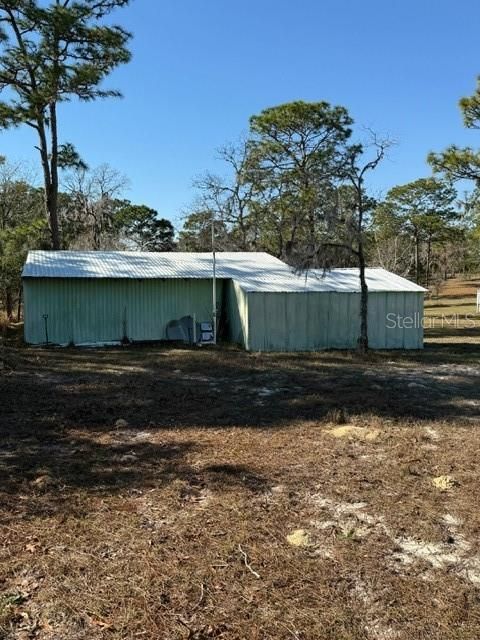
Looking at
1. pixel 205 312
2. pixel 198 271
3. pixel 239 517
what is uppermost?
pixel 198 271

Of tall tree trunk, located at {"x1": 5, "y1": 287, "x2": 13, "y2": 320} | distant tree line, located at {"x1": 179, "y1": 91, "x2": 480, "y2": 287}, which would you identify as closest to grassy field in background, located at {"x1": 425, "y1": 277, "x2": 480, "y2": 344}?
distant tree line, located at {"x1": 179, "y1": 91, "x2": 480, "y2": 287}

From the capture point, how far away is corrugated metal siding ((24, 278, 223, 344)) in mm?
16547

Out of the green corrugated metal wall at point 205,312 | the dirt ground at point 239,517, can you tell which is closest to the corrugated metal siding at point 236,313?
the green corrugated metal wall at point 205,312

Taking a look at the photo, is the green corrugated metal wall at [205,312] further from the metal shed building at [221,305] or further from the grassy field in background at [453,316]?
the grassy field in background at [453,316]

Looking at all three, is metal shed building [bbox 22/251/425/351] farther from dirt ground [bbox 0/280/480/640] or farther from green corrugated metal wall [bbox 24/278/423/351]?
dirt ground [bbox 0/280/480/640]

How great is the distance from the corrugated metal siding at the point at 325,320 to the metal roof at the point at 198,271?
298 mm

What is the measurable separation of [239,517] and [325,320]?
12.9 meters

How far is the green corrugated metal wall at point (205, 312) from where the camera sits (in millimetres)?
16000

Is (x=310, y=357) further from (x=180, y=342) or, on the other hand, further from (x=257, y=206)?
(x=257, y=206)

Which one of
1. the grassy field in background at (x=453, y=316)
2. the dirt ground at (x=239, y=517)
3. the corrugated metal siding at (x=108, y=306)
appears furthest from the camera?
the grassy field in background at (x=453, y=316)

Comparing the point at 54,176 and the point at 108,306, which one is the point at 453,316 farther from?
the point at 54,176

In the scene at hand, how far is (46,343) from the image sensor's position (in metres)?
16.5

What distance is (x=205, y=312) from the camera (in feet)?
58.8

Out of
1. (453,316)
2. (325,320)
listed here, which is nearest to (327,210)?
(325,320)
